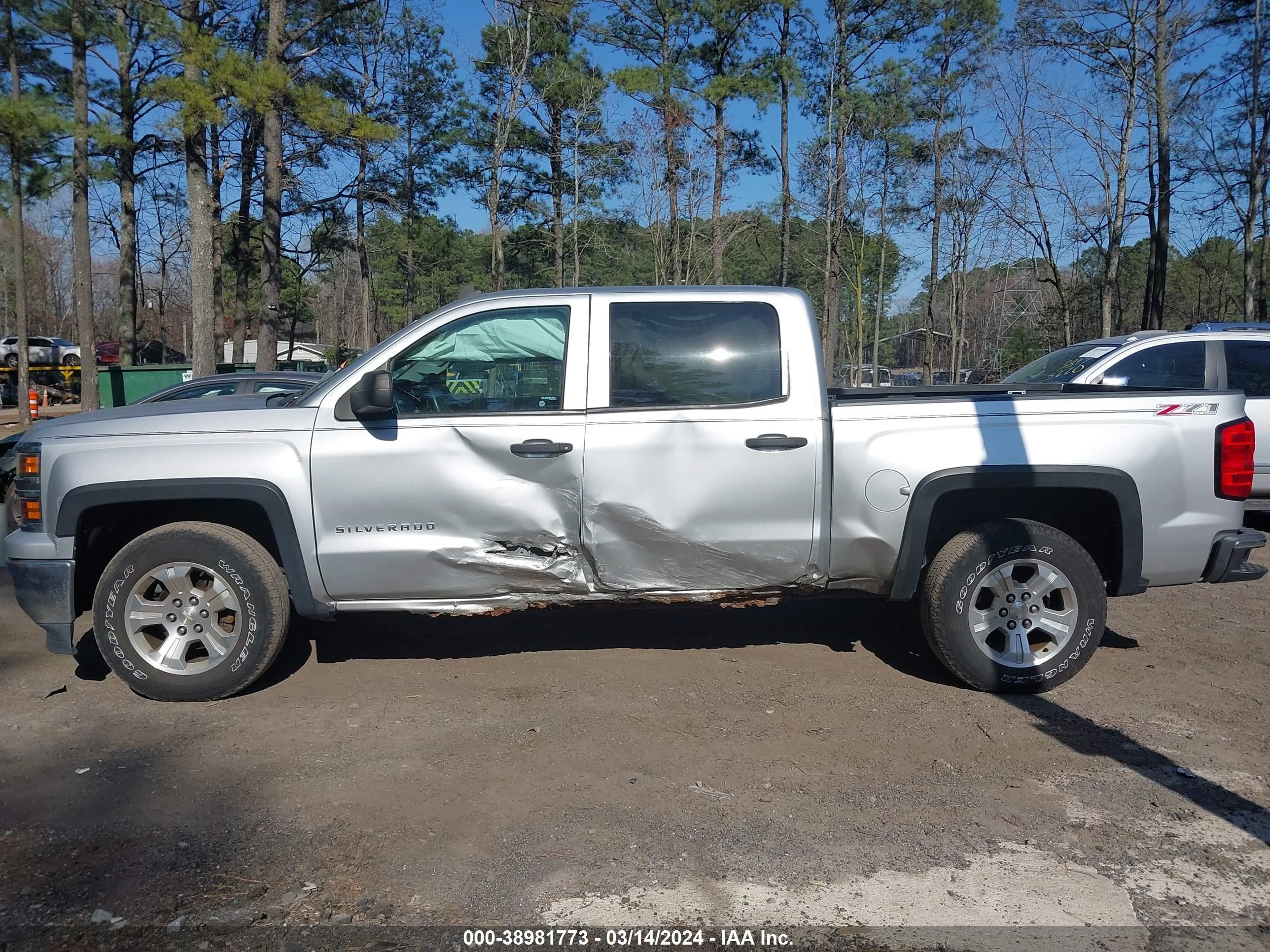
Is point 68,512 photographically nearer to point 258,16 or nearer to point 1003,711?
point 1003,711

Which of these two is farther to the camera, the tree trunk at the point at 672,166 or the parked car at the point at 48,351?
the parked car at the point at 48,351

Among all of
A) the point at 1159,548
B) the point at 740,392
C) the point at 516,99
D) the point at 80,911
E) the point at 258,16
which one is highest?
the point at 258,16

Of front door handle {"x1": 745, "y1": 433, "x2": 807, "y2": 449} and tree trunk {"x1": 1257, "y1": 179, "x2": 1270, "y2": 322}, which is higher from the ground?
tree trunk {"x1": 1257, "y1": 179, "x2": 1270, "y2": 322}

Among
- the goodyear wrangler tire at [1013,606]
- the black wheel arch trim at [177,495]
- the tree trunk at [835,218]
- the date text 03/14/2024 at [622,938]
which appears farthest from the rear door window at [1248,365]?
the tree trunk at [835,218]

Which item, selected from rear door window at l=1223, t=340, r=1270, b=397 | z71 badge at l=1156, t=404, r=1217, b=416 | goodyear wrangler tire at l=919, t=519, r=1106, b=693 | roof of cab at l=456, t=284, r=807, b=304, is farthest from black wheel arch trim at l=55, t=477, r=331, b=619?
rear door window at l=1223, t=340, r=1270, b=397

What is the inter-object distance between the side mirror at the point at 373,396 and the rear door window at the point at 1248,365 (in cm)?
779

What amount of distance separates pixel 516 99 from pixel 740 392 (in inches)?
913

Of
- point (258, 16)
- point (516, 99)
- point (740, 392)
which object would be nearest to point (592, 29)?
point (516, 99)

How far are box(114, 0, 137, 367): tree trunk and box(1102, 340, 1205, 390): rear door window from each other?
2022 cm

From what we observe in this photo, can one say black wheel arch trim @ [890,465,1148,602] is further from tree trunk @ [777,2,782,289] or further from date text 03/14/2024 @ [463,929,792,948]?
tree trunk @ [777,2,782,289]

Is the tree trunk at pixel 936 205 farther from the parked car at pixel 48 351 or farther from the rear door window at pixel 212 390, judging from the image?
the parked car at pixel 48 351

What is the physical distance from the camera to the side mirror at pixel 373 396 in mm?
4484

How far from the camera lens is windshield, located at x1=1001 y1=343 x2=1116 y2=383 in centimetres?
891

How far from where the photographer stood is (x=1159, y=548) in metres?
4.90
